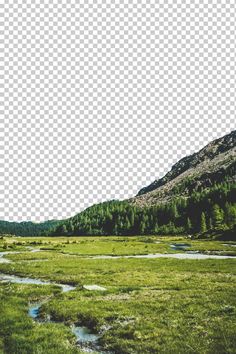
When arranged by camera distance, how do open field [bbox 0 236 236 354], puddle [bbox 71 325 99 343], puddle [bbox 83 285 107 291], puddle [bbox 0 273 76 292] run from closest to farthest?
open field [bbox 0 236 236 354], puddle [bbox 71 325 99 343], puddle [bbox 83 285 107 291], puddle [bbox 0 273 76 292]

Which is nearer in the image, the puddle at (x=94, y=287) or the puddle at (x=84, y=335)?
the puddle at (x=84, y=335)

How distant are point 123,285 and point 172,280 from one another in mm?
5980

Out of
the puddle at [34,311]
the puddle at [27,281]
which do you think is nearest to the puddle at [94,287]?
the puddle at [27,281]

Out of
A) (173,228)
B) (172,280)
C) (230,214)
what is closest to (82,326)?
(172,280)

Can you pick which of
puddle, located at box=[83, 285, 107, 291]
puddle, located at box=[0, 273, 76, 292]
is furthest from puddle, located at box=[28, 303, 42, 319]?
puddle, located at box=[0, 273, 76, 292]

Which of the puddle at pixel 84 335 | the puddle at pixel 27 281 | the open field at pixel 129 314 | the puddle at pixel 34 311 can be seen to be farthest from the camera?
the puddle at pixel 27 281

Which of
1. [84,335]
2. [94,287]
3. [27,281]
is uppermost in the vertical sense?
[27,281]

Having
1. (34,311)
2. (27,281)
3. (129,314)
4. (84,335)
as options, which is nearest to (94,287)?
(34,311)

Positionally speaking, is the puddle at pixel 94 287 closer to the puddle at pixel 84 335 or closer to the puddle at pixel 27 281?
the puddle at pixel 27 281

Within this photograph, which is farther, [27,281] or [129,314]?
[27,281]

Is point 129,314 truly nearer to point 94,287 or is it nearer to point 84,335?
point 84,335

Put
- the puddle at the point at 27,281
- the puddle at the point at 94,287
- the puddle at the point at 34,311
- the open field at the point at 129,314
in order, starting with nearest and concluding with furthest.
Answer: the open field at the point at 129,314
the puddle at the point at 34,311
the puddle at the point at 94,287
the puddle at the point at 27,281

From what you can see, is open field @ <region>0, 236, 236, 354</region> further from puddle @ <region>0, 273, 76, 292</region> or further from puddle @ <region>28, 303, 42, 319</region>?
puddle @ <region>0, 273, 76, 292</region>

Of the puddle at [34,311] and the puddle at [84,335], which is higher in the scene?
the puddle at [34,311]
